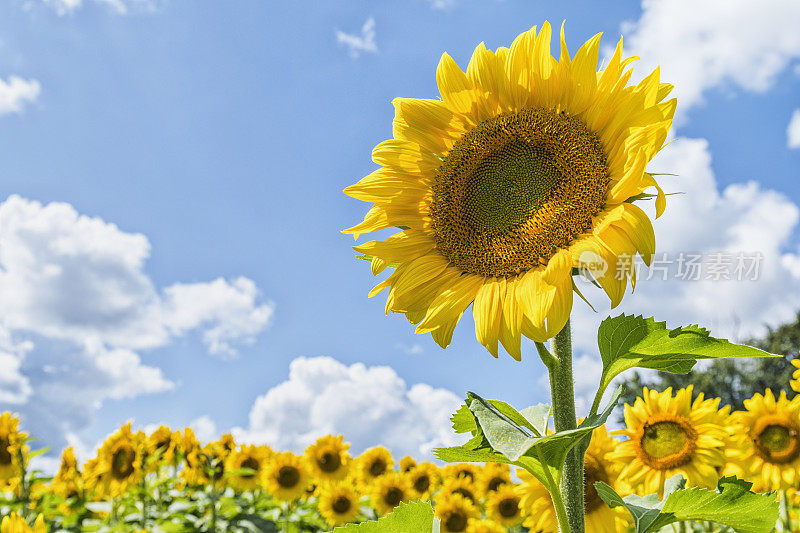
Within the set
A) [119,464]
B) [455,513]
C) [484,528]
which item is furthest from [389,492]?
[119,464]

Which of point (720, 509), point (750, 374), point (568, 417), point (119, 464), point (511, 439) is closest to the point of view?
point (511, 439)

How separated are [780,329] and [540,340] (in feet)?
121

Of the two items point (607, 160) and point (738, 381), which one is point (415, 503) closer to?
point (607, 160)

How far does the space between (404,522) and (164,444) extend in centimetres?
690

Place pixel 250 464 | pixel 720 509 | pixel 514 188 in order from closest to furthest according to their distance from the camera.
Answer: pixel 720 509, pixel 514 188, pixel 250 464

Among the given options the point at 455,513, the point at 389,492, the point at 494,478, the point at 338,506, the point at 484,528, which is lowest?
the point at 484,528

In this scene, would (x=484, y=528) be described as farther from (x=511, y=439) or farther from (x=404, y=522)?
(x=511, y=439)

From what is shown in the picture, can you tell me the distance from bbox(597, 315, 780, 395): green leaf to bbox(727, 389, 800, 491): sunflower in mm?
2832

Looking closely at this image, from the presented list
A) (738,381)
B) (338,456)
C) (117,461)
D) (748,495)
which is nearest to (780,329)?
(738,381)

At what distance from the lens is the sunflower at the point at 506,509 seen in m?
6.94

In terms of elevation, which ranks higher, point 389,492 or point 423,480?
point 423,480

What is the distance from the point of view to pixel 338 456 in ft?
27.5

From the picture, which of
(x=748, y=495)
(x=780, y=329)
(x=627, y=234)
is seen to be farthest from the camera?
(x=780, y=329)

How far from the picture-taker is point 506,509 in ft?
22.9
